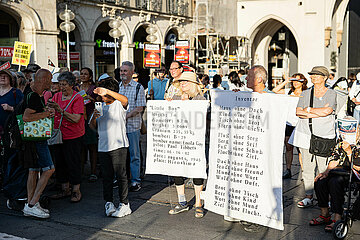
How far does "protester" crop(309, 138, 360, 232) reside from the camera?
534cm

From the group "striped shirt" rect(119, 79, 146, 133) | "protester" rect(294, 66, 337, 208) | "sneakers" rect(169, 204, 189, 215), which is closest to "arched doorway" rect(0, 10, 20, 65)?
"striped shirt" rect(119, 79, 146, 133)

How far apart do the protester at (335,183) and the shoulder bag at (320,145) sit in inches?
14.0

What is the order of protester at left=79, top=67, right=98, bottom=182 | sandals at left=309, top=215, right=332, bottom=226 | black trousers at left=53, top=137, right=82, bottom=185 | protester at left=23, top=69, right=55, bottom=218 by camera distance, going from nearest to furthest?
sandals at left=309, top=215, right=332, bottom=226, protester at left=23, top=69, right=55, bottom=218, black trousers at left=53, top=137, right=82, bottom=185, protester at left=79, top=67, right=98, bottom=182

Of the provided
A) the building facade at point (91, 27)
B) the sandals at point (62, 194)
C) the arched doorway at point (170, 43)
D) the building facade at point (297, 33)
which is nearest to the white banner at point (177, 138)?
the sandals at point (62, 194)

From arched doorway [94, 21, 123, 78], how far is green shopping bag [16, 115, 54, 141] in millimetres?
18953

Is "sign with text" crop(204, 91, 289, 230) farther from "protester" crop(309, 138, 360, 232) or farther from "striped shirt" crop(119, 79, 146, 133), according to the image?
"striped shirt" crop(119, 79, 146, 133)

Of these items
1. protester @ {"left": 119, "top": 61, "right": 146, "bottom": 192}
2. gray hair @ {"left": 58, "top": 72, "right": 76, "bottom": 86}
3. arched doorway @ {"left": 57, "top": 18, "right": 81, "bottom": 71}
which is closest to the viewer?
gray hair @ {"left": 58, "top": 72, "right": 76, "bottom": 86}

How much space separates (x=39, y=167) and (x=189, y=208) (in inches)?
80.8

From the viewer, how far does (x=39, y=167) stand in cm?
625

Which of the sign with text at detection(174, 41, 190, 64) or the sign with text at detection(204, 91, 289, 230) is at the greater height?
the sign with text at detection(174, 41, 190, 64)

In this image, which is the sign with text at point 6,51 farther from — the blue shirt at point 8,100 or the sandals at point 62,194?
the sandals at point 62,194

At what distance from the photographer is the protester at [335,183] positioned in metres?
5.34

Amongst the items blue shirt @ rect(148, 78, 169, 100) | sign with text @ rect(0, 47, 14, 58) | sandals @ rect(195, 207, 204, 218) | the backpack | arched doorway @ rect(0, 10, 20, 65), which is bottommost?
sandals @ rect(195, 207, 204, 218)

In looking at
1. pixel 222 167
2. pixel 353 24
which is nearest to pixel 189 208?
pixel 222 167
